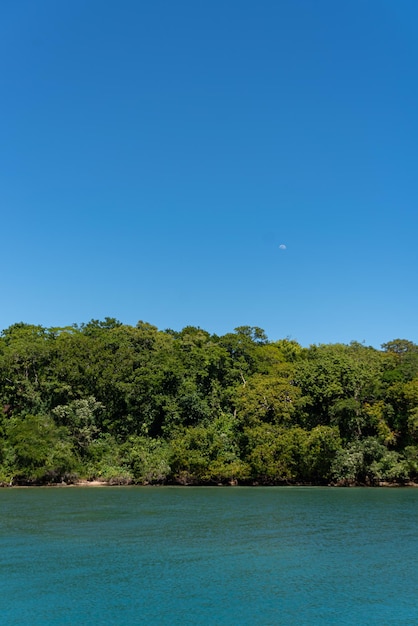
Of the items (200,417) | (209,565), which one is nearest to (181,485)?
(200,417)

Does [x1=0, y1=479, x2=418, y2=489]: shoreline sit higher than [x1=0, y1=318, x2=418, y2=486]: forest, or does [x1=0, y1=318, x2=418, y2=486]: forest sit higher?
[x1=0, y1=318, x2=418, y2=486]: forest

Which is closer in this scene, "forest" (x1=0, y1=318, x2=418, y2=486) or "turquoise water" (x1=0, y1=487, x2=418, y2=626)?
"turquoise water" (x1=0, y1=487, x2=418, y2=626)

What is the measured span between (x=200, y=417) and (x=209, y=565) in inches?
1501

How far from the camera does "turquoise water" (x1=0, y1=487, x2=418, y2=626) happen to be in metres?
12.3

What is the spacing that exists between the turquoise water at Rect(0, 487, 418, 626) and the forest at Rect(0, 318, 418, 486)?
51.3 feet

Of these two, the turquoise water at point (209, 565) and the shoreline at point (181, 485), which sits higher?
the turquoise water at point (209, 565)

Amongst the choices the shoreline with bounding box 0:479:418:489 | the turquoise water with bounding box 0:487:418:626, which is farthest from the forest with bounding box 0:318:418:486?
the turquoise water with bounding box 0:487:418:626

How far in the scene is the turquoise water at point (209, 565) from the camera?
12266 millimetres

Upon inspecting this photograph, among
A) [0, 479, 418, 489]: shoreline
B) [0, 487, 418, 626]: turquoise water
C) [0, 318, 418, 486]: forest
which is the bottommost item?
[0, 479, 418, 489]: shoreline

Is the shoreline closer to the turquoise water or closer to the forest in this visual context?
the forest

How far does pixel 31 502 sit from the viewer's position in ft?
110

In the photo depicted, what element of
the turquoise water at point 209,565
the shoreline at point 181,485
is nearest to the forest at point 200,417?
the shoreline at point 181,485

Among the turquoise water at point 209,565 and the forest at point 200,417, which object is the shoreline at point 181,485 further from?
the turquoise water at point 209,565

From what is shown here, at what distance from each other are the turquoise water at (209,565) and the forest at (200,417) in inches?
615
